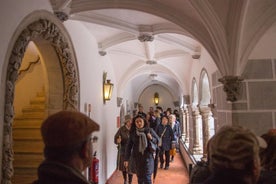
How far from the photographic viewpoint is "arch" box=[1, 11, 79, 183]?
188 centimetres

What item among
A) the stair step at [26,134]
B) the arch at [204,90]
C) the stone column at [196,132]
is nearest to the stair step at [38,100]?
the stair step at [26,134]

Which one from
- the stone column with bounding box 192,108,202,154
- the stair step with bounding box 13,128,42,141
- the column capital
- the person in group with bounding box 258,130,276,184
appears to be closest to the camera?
the person in group with bounding box 258,130,276,184

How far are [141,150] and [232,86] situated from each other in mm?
1452

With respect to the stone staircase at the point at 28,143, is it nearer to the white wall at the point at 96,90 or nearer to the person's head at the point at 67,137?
the white wall at the point at 96,90

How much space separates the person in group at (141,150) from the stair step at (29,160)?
117 cm

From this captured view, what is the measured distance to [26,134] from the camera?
13.0 feet

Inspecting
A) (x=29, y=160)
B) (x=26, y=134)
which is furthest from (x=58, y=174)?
(x=26, y=134)

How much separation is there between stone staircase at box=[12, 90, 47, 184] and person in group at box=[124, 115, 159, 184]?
119cm

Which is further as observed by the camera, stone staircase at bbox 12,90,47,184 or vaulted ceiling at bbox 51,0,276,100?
stone staircase at bbox 12,90,47,184

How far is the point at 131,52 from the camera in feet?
17.7

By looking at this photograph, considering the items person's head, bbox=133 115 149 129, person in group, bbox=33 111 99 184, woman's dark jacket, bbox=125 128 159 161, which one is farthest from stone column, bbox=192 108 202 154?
person in group, bbox=33 111 99 184

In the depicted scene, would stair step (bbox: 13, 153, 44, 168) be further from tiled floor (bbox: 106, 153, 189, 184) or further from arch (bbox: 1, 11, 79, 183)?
tiled floor (bbox: 106, 153, 189, 184)

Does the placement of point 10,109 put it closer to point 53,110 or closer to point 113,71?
point 53,110

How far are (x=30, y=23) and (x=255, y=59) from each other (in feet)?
7.50
